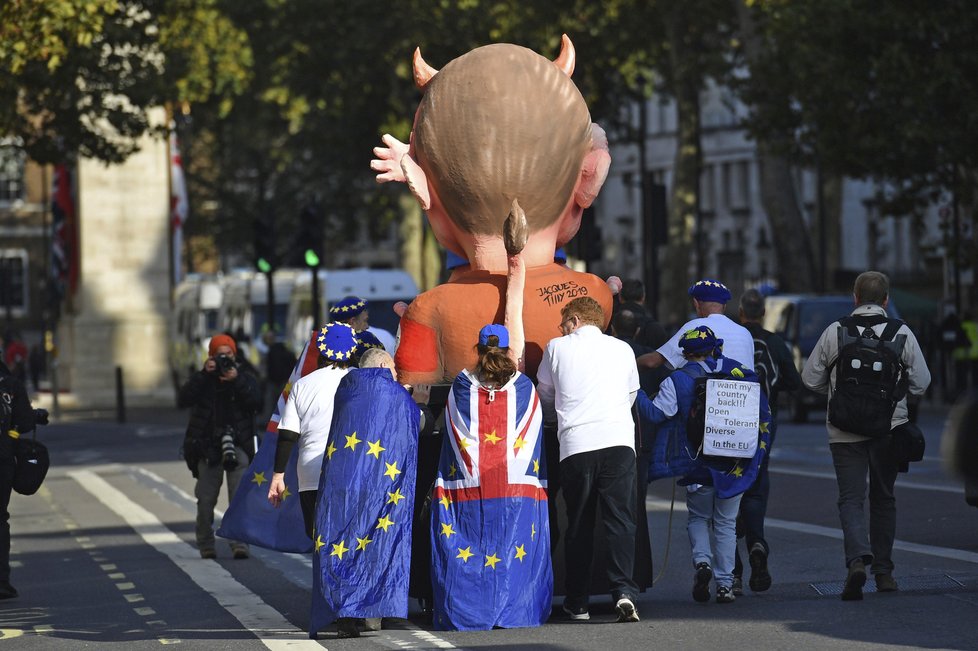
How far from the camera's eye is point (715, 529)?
36.3ft

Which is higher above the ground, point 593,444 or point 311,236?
point 311,236

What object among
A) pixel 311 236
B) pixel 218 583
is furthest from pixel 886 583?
pixel 311 236

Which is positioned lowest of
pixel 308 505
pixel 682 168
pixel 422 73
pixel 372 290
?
pixel 308 505

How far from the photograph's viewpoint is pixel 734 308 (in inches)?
2189

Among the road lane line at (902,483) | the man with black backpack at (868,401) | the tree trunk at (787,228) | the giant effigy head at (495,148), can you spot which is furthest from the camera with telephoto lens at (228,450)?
the tree trunk at (787,228)

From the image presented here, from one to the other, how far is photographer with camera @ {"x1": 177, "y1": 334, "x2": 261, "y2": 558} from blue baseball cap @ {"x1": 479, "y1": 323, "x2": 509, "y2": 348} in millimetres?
4812

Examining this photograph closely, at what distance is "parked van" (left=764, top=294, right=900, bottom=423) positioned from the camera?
3017 cm

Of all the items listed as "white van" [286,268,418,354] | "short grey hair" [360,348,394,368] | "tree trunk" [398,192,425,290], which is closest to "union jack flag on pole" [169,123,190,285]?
"white van" [286,268,418,354]

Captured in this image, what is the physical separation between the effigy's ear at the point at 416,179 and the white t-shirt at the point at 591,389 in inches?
51.8

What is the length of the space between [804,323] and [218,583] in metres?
18.9

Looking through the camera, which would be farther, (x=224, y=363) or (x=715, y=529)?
(x=224, y=363)

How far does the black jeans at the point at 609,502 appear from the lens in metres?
10.4

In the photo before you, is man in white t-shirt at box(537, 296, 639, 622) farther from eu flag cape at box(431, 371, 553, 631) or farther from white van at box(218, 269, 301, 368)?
white van at box(218, 269, 301, 368)

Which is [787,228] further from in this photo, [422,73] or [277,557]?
[422,73]
